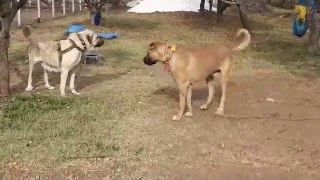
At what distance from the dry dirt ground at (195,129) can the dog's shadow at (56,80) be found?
2cm

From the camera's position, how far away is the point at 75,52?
799 centimetres

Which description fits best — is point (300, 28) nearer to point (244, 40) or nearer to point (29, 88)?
point (244, 40)

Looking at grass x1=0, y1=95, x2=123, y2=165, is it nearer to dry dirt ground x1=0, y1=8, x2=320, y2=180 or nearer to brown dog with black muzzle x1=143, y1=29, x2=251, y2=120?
dry dirt ground x1=0, y1=8, x2=320, y2=180

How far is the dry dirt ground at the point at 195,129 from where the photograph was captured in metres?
5.27

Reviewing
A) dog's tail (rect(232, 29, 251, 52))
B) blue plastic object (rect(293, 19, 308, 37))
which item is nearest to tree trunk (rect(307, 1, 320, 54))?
blue plastic object (rect(293, 19, 308, 37))

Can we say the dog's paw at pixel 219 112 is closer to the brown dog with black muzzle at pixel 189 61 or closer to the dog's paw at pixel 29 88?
the brown dog with black muzzle at pixel 189 61

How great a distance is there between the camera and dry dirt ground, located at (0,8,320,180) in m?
5.27

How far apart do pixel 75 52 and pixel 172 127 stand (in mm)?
2317

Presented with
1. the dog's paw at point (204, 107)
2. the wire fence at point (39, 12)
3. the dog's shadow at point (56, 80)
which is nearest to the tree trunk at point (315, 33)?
the dog's shadow at point (56, 80)

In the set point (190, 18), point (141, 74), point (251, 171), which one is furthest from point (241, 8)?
point (251, 171)

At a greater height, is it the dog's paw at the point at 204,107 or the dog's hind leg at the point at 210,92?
the dog's hind leg at the point at 210,92

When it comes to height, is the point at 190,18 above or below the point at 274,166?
below

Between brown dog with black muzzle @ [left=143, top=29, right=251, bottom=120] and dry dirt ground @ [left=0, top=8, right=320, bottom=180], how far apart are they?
1.55 feet

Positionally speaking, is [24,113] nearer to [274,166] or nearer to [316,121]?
[274,166]
